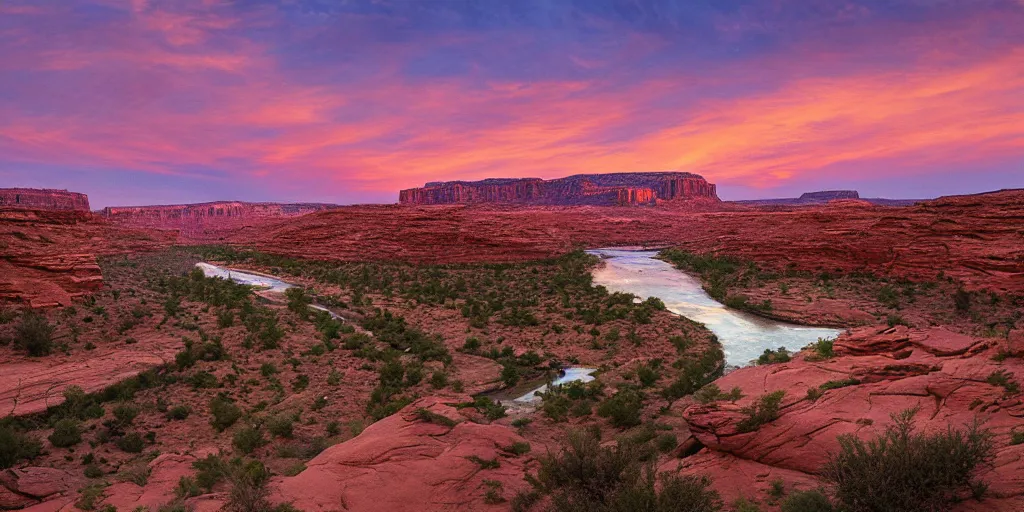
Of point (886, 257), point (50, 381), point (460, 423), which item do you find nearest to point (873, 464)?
point (460, 423)

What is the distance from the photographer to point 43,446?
34.1 feet

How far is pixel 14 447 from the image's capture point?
9.65 m

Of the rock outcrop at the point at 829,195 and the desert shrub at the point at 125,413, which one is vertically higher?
the rock outcrop at the point at 829,195

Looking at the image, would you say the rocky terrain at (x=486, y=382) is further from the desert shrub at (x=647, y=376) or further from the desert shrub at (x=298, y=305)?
the desert shrub at (x=298, y=305)

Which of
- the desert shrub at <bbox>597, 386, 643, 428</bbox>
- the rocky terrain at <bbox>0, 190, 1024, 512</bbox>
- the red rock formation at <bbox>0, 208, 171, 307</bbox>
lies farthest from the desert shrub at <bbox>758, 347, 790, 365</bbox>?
the red rock formation at <bbox>0, 208, 171, 307</bbox>

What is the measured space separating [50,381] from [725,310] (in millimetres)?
28696

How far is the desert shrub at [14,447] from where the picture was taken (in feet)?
31.1

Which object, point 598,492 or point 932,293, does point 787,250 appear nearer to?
point 932,293

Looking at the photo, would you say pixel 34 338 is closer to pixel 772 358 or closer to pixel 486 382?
pixel 486 382

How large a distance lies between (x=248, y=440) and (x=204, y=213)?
181796mm

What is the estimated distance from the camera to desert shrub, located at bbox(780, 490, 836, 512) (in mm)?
5800

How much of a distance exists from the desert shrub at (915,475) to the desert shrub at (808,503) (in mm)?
175

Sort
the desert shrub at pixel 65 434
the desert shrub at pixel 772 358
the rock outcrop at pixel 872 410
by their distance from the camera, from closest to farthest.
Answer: the rock outcrop at pixel 872 410 → the desert shrub at pixel 65 434 → the desert shrub at pixel 772 358

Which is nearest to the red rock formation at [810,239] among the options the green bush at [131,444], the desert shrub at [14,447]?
the green bush at [131,444]
